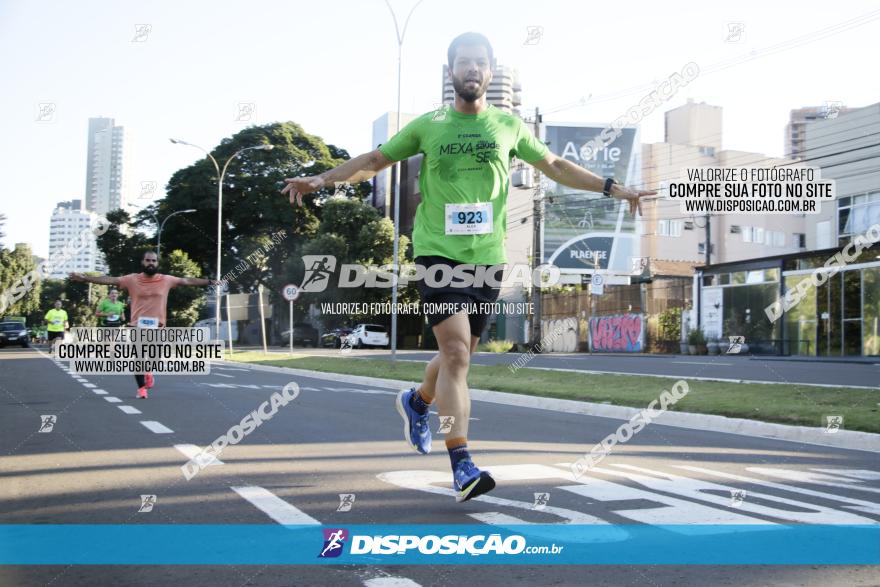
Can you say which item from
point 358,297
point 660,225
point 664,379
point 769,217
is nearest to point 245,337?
point 358,297

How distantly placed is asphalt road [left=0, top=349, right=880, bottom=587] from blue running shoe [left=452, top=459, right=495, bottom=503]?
0.11 m

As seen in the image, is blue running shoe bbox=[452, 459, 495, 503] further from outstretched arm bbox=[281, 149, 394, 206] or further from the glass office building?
the glass office building

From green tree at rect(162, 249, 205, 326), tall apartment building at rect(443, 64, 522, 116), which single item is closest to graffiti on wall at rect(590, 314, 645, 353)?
green tree at rect(162, 249, 205, 326)

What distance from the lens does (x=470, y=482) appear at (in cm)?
432

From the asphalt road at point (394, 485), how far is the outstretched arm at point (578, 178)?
1.65 meters

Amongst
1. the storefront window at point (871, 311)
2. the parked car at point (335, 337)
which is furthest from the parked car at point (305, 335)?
the storefront window at point (871, 311)

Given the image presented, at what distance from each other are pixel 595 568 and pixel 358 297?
160ft

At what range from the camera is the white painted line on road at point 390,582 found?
10.3ft

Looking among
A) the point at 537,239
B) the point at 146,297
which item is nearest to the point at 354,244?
the point at 537,239

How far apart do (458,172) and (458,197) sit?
13 centimetres

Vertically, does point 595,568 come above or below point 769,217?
below

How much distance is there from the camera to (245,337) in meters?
71.2

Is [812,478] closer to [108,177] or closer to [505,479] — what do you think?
[505,479]

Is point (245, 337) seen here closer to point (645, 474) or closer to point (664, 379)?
point (664, 379)
